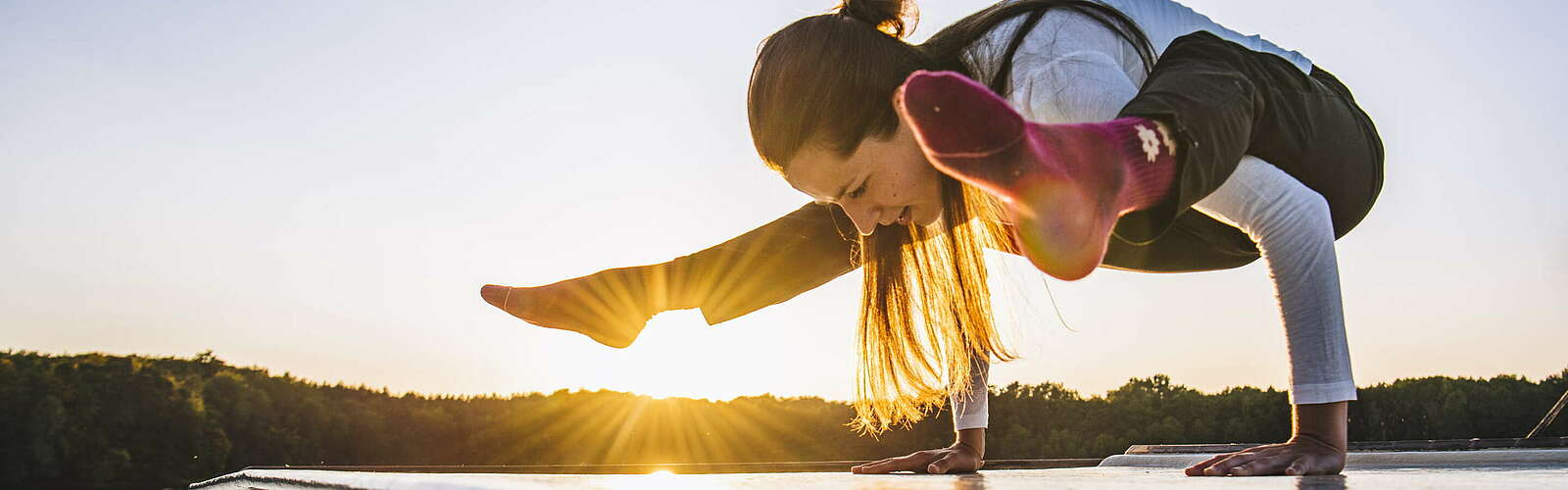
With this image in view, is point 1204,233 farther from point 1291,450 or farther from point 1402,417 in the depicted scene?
point 1402,417

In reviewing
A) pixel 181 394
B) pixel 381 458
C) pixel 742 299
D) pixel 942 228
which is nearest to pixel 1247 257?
pixel 942 228

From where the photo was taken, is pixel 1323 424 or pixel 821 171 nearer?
pixel 1323 424

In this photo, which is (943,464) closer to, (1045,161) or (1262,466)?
(1262,466)

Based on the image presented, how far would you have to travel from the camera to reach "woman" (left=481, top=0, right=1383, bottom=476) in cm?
90

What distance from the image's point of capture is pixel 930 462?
1681mm

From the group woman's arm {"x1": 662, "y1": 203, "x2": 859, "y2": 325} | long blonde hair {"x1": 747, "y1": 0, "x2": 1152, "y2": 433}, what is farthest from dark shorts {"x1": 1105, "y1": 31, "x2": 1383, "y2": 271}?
woman's arm {"x1": 662, "y1": 203, "x2": 859, "y2": 325}

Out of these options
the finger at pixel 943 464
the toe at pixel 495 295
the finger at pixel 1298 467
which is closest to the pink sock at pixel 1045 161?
the finger at pixel 1298 467

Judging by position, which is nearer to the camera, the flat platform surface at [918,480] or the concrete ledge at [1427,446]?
the flat platform surface at [918,480]

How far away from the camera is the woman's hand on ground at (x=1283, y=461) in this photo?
3.34ft

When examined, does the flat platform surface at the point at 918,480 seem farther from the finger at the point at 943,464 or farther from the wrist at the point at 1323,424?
the finger at the point at 943,464

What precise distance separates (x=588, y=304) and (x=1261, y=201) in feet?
3.36

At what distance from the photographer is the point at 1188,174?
964 mm

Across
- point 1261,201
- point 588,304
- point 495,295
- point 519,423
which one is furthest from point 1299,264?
point 519,423

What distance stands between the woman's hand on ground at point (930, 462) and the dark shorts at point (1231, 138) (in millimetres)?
438
